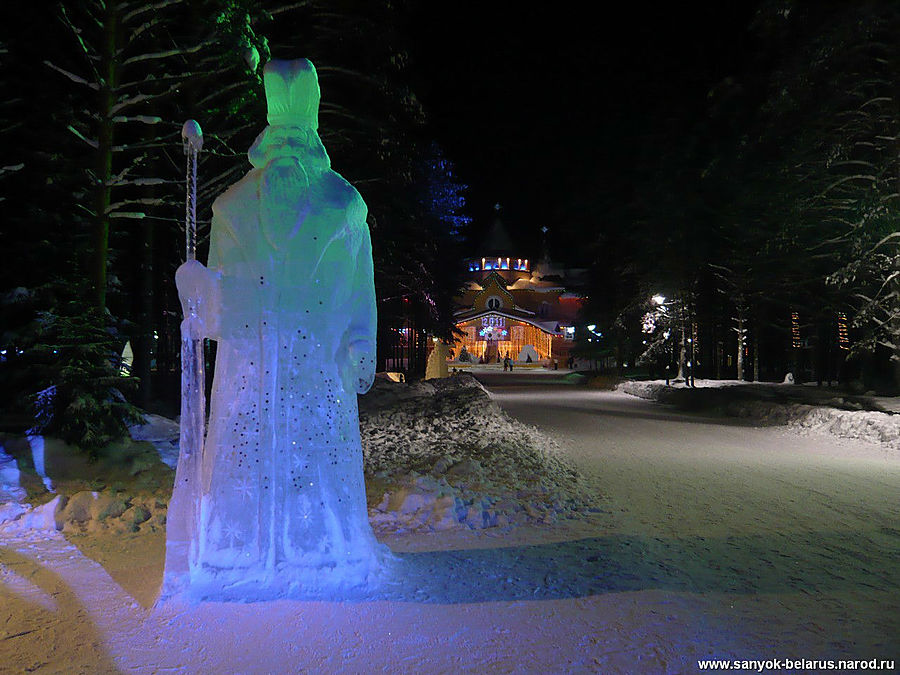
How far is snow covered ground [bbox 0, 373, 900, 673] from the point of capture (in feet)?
10.8

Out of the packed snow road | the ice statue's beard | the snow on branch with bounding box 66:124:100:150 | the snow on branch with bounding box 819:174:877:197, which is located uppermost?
the snow on branch with bounding box 819:174:877:197

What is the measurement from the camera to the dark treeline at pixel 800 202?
16.1m

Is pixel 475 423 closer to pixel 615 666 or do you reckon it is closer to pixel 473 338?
pixel 615 666

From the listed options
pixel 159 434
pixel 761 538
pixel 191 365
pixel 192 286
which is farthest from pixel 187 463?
pixel 159 434

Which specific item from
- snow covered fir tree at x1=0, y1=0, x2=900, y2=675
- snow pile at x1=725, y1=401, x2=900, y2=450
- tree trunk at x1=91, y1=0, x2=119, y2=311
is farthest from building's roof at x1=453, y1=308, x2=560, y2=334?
tree trunk at x1=91, y1=0, x2=119, y2=311

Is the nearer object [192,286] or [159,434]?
[192,286]

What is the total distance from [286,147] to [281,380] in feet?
4.95

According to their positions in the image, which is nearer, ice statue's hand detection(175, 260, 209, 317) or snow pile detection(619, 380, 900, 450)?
ice statue's hand detection(175, 260, 209, 317)

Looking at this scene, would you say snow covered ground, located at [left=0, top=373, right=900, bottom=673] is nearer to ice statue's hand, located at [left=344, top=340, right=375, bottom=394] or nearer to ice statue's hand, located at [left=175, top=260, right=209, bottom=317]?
ice statue's hand, located at [left=344, top=340, right=375, bottom=394]

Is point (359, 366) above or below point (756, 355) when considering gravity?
below

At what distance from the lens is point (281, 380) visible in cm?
395

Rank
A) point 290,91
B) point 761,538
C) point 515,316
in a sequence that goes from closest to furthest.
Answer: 1. point 290,91
2. point 761,538
3. point 515,316

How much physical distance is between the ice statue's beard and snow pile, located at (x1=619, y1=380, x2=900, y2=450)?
12237mm

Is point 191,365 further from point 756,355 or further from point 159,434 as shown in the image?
point 756,355
